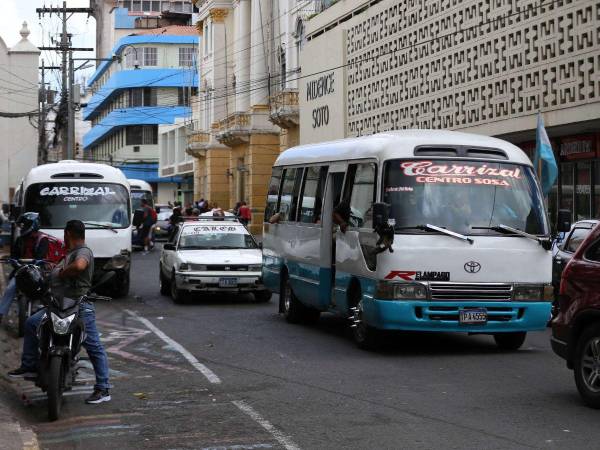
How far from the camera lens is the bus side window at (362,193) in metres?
14.4

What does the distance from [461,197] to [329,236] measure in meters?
2.60

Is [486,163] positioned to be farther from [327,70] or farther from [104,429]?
[327,70]

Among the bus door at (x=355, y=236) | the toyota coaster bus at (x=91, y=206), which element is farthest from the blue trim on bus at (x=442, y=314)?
the toyota coaster bus at (x=91, y=206)

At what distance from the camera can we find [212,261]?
2159 cm

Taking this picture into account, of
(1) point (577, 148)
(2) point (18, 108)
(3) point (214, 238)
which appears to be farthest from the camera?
(2) point (18, 108)

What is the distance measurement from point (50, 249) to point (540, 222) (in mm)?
6401

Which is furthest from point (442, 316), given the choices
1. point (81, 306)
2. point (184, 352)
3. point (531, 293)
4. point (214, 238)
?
point (214, 238)

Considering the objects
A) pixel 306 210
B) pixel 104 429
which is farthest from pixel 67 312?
pixel 306 210

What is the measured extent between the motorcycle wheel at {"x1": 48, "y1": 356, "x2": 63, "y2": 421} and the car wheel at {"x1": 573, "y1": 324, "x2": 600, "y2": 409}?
4.53 meters

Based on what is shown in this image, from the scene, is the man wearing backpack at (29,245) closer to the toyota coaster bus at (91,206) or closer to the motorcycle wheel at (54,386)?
the motorcycle wheel at (54,386)

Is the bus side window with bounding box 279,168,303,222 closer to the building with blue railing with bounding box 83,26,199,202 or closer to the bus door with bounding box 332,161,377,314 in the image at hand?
the bus door with bounding box 332,161,377,314

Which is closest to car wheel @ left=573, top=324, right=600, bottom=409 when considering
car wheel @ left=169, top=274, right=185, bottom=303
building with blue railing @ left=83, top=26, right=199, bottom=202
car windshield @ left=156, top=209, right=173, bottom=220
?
car wheel @ left=169, top=274, right=185, bottom=303

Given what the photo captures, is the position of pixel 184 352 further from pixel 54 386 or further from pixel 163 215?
pixel 163 215

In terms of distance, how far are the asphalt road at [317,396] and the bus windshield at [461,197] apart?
1.61 metres
